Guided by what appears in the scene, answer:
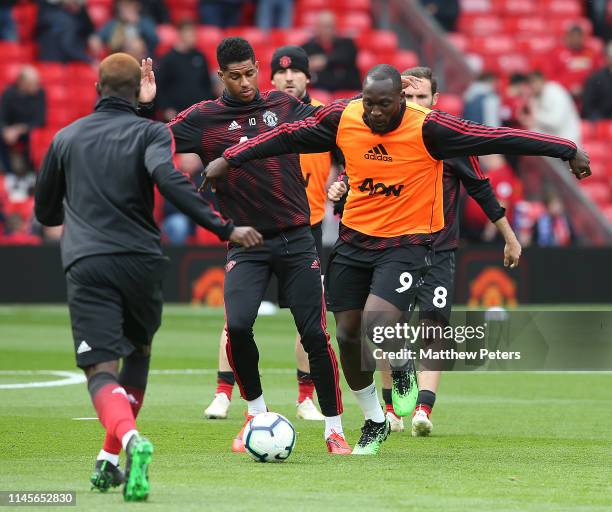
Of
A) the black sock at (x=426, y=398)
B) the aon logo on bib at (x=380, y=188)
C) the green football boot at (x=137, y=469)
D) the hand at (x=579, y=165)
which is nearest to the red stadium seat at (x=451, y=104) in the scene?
the black sock at (x=426, y=398)

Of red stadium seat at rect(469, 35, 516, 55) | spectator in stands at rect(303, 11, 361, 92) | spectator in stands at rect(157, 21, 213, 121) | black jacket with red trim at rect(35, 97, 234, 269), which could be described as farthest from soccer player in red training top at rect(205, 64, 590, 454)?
red stadium seat at rect(469, 35, 516, 55)

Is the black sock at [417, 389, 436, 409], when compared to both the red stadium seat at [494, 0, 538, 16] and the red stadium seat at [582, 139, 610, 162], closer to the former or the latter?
the red stadium seat at [582, 139, 610, 162]

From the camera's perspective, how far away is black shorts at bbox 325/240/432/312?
352 inches

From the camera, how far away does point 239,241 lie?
23.9ft

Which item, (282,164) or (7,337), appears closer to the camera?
(282,164)

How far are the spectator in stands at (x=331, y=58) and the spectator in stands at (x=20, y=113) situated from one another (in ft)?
14.7

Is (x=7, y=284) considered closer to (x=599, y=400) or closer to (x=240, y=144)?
(x=599, y=400)

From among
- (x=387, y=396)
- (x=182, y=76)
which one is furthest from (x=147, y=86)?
(x=182, y=76)

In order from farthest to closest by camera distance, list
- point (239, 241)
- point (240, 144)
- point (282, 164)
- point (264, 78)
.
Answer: point (264, 78)
point (282, 164)
point (240, 144)
point (239, 241)

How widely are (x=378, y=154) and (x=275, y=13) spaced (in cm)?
1816

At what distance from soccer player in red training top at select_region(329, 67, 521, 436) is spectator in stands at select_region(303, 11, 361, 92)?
13.6 metres

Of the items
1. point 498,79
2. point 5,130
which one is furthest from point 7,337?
point 498,79

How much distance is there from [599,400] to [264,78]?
562 inches

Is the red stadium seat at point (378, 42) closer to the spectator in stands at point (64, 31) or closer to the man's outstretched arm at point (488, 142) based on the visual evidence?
the spectator in stands at point (64, 31)
